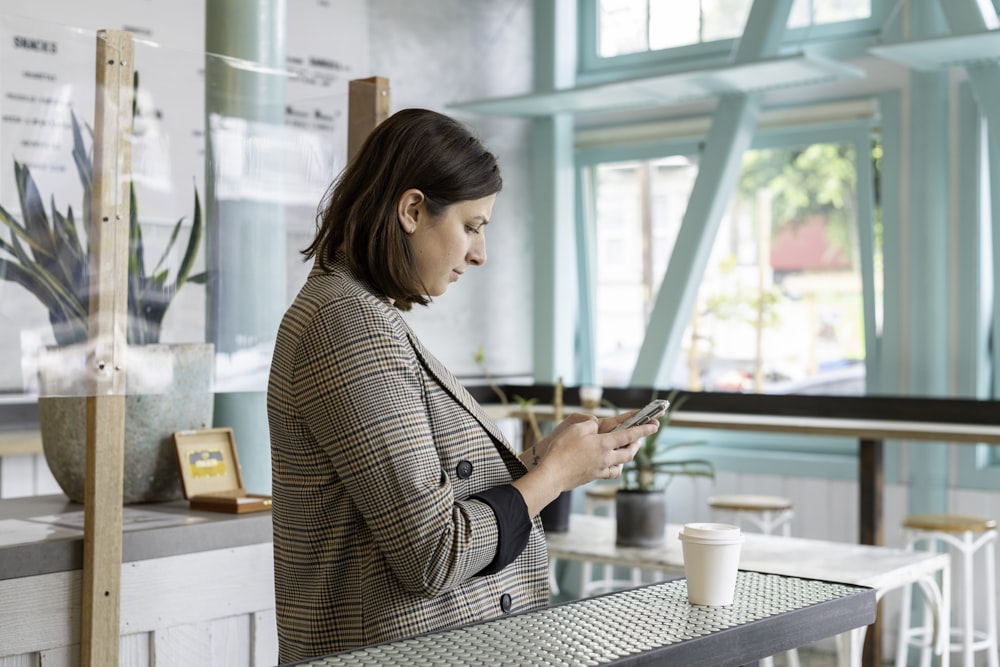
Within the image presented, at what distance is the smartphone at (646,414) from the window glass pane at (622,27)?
4.61m

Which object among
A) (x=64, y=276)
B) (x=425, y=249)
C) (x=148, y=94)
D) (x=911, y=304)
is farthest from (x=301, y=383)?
(x=911, y=304)

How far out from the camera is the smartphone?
1.65m

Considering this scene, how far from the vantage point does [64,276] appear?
204cm

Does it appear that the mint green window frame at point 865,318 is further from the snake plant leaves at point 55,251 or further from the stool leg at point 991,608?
Result: the snake plant leaves at point 55,251

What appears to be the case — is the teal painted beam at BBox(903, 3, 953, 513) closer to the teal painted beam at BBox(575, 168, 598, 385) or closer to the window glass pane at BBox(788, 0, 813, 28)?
the window glass pane at BBox(788, 0, 813, 28)

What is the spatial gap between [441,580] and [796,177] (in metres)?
4.48

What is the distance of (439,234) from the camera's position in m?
1.61

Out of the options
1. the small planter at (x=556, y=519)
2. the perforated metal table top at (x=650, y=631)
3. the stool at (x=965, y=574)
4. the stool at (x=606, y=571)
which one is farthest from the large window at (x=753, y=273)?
the perforated metal table top at (x=650, y=631)

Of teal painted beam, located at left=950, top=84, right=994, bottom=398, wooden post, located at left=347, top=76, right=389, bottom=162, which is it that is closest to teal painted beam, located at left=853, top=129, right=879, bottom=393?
teal painted beam, located at left=950, top=84, right=994, bottom=398

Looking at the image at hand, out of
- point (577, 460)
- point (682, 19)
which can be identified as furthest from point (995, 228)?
point (577, 460)

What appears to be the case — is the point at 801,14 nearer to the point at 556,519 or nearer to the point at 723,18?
the point at 723,18

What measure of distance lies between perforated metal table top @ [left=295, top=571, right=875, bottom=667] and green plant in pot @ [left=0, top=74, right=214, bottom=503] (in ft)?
3.12

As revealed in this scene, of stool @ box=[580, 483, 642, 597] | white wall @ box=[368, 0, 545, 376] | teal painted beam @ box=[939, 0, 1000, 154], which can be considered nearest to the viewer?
teal painted beam @ box=[939, 0, 1000, 154]

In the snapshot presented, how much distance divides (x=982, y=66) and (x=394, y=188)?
381 centimetres
